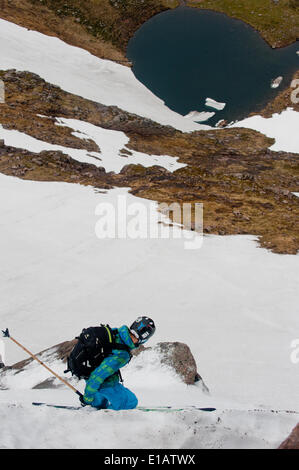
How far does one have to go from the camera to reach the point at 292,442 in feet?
21.2

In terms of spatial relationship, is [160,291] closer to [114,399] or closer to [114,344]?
[114,399]

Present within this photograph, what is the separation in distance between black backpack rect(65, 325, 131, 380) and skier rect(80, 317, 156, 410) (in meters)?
0.11

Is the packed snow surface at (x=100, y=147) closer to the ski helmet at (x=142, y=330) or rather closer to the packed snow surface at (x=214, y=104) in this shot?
the packed snow surface at (x=214, y=104)

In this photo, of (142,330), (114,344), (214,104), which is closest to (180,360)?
(142,330)

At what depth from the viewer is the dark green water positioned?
6488cm

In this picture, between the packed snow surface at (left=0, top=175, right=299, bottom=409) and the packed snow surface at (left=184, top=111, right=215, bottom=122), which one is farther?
the packed snow surface at (left=184, top=111, right=215, bottom=122)

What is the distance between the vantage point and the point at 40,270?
69.9 ft

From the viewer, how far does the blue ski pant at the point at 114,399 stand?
26.1 ft

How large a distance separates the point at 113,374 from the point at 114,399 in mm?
510

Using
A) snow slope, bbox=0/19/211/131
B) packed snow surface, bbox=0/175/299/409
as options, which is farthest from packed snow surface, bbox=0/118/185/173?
snow slope, bbox=0/19/211/131

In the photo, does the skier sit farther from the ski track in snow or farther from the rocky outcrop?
the rocky outcrop

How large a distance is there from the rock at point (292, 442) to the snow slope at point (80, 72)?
52.4 m
